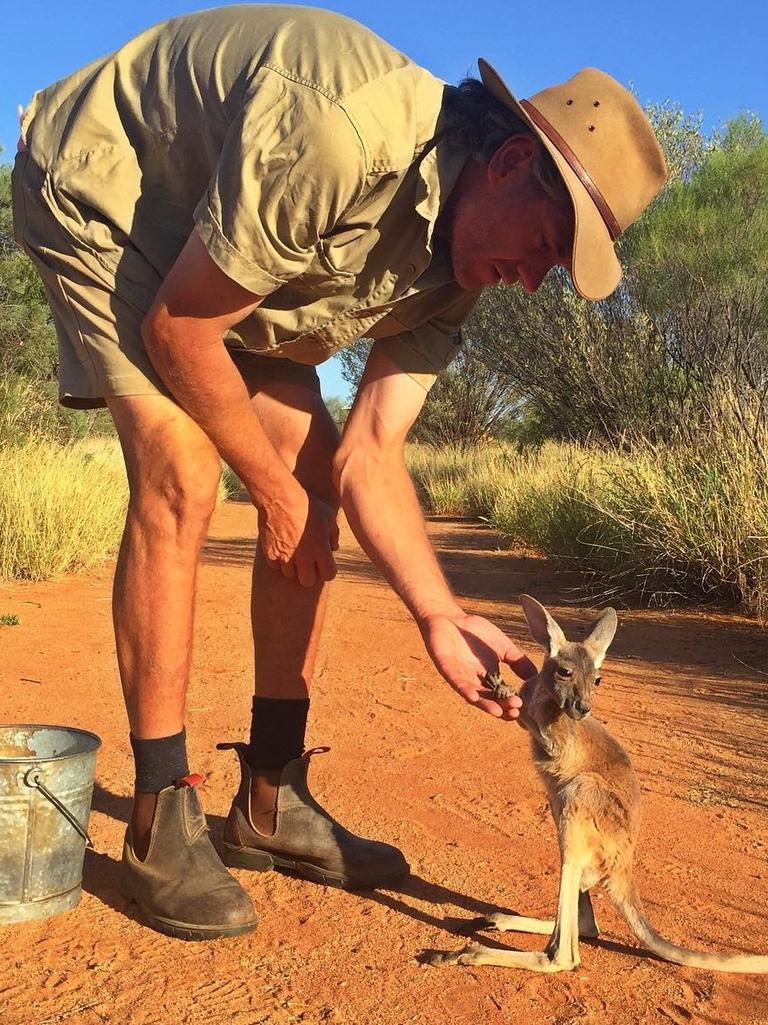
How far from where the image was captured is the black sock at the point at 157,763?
9.40ft

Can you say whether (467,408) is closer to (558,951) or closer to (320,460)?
(320,460)

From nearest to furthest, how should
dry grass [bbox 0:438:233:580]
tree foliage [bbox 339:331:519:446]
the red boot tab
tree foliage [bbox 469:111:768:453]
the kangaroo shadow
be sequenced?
the kangaroo shadow < the red boot tab < dry grass [bbox 0:438:233:580] < tree foliage [bbox 469:111:768:453] < tree foliage [bbox 339:331:519:446]

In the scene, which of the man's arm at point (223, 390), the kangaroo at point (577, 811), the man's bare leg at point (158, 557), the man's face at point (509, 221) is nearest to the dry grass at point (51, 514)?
the man's arm at point (223, 390)

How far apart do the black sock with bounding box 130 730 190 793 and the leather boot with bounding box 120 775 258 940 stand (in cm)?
3

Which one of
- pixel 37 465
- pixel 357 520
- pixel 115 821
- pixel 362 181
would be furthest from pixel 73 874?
pixel 37 465

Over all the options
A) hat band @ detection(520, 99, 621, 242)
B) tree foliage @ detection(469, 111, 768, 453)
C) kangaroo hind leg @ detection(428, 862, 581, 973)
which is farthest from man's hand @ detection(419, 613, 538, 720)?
tree foliage @ detection(469, 111, 768, 453)

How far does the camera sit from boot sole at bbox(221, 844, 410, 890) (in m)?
3.05

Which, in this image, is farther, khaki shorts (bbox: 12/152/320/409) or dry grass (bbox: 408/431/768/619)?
dry grass (bbox: 408/431/768/619)

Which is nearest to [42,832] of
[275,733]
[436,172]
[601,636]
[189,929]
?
[189,929]

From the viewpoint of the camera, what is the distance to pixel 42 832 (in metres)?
2.74

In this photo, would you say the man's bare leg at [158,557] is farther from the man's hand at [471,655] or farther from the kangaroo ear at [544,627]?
the kangaroo ear at [544,627]

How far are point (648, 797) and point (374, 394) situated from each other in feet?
5.88

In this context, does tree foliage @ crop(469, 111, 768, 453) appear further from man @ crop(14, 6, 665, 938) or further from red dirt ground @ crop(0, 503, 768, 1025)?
man @ crop(14, 6, 665, 938)

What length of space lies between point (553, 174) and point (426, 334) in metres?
0.80
